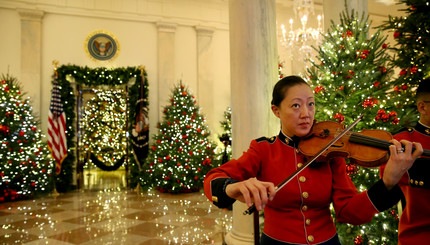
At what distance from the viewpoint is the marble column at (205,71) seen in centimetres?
938

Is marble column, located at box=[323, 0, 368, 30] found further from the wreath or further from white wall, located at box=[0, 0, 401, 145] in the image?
the wreath

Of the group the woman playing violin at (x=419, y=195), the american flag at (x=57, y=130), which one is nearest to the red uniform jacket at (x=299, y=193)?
the woman playing violin at (x=419, y=195)

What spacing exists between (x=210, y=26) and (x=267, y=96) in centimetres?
672

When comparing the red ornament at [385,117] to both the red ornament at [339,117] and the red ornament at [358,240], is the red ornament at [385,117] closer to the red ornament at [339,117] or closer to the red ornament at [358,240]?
the red ornament at [339,117]

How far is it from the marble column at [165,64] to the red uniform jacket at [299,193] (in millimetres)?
7879

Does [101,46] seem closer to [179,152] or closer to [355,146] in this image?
[179,152]

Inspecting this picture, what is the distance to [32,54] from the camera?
8.02 m

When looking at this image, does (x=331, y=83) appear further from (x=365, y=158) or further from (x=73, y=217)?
(x=73, y=217)

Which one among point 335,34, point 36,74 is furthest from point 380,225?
point 36,74

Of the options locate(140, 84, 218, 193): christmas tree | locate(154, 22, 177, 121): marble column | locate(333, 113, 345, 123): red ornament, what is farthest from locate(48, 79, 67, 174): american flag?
locate(333, 113, 345, 123): red ornament

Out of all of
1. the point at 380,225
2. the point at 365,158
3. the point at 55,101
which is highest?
the point at 55,101

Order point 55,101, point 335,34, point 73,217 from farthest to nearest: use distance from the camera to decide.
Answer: point 55,101
point 73,217
point 335,34

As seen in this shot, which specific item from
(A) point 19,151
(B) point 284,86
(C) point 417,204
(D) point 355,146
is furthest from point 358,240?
(A) point 19,151

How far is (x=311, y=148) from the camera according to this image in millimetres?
1264
